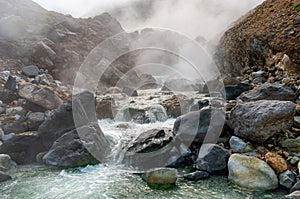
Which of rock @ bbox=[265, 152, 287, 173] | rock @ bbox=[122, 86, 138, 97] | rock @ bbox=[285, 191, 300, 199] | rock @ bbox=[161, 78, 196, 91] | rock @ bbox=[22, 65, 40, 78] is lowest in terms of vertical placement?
rock @ bbox=[285, 191, 300, 199]

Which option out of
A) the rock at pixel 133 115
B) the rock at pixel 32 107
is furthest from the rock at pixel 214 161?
the rock at pixel 32 107

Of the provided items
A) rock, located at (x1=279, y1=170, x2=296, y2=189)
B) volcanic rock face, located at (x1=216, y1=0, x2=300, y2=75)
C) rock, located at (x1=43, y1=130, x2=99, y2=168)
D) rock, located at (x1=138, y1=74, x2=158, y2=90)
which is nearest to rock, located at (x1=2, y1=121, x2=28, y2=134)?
rock, located at (x1=43, y1=130, x2=99, y2=168)

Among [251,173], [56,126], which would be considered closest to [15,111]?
[56,126]

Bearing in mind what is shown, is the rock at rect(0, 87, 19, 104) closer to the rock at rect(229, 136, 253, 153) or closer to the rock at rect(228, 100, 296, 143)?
the rock at rect(229, 136, 253, 153)

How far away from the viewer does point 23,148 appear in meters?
11.1

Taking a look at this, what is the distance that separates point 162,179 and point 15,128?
28.6ft

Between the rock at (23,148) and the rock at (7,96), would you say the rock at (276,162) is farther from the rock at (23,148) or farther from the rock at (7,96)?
the rock at (7,96)

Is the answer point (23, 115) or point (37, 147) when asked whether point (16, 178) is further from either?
point (23, 115)

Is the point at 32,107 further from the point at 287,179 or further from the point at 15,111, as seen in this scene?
the point at 287,179

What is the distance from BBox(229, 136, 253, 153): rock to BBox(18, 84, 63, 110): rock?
10465mm

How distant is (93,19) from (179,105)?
4512 cm

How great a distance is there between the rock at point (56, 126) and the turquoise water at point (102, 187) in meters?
2.25

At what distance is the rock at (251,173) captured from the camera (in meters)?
7.24

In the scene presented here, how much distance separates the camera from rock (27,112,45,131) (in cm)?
1294
